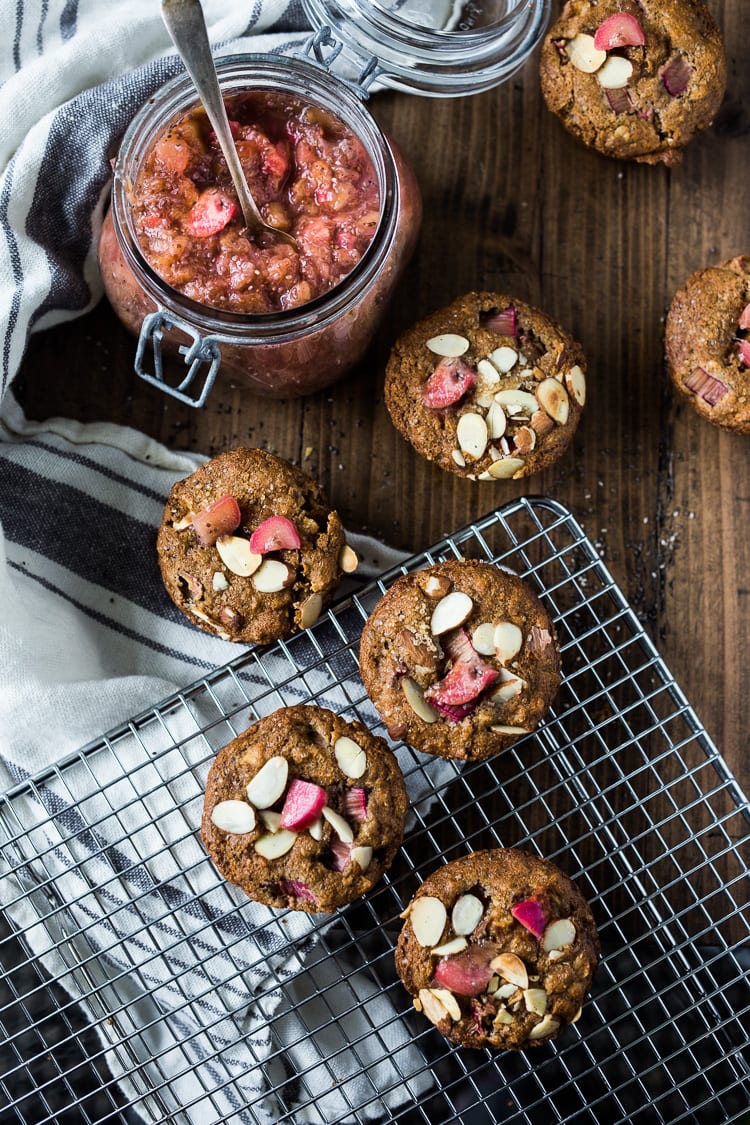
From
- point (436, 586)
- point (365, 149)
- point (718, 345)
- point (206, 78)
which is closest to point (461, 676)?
point (436, 586)

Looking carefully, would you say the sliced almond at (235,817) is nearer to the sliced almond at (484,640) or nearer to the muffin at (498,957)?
the muffin at (498,957)

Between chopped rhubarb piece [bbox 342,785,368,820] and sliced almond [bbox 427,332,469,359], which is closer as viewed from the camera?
chopped rhubarb piece [bbox 342,785,368,820]

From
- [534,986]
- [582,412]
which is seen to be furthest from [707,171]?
[534,986]

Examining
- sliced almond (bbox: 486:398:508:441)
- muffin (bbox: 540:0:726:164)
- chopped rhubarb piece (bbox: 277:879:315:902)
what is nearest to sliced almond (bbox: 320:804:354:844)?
chopped rhubarb piece (bbox: 277:879:315:902)

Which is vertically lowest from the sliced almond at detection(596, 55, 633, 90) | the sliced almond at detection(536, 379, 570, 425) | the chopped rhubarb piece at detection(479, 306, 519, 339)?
the sliced almond at detection(536, 379, 570, 425)

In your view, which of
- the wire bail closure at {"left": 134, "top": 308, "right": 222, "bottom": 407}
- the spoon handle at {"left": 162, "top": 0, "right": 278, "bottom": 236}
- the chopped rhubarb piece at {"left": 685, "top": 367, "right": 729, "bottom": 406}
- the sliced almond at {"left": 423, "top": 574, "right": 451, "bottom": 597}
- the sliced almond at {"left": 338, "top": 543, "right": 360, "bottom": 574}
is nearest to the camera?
the spoon handle at {"left": 162, "top": 0, "right": 278, "bottom": 236}

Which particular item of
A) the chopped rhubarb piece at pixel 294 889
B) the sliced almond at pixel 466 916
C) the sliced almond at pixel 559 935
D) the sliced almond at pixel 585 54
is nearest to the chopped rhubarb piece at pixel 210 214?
the sliced almond at pixel 585 54

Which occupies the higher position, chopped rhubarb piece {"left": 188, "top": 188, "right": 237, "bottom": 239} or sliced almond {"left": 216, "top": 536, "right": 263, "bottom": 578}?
chopped rhubarb piece {"left": 188, "top": 188, "right": 237, "bottom": 239}

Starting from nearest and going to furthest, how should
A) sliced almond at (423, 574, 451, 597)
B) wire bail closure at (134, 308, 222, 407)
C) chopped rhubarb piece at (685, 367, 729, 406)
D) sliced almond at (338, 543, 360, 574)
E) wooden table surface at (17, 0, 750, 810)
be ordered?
wire bail closure at (134, 308, 222, 407), sliced almond at (423, 574, 451, 597), sliced almond at (338, 543, 360, 574), chopped rhubarb piece at (685, 367, 729, 406), wooden table surface at (17, 0, 750, 810)

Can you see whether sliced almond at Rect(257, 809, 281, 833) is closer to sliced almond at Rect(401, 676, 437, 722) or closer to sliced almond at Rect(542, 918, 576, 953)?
sliced almond at Rect(401, 676, 437, 722)
